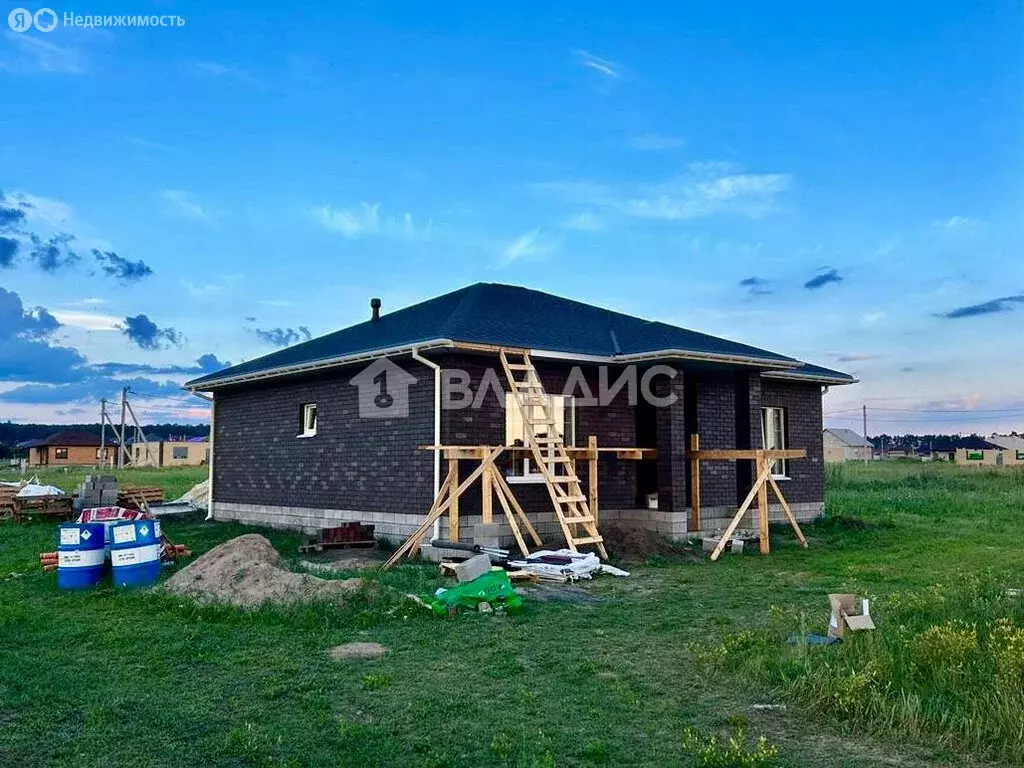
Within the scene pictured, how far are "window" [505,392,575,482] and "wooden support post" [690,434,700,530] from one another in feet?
7.77

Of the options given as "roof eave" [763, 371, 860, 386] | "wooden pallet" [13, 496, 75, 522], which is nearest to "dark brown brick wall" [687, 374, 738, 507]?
"roof eave" [763, 371, 860, 386]

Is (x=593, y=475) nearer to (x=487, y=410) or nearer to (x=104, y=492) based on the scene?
(x=487, y=410)

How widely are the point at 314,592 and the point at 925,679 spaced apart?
5986 mm

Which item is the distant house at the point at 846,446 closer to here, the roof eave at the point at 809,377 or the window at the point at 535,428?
the roof eave at the point at 809,377

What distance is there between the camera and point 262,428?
18.2 meters

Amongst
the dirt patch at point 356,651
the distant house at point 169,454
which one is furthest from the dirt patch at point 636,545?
the distant house at point 169,454

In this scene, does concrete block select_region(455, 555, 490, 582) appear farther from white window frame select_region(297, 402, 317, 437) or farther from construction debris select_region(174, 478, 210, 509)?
construction debris select_region(174, 478, 210, 509)

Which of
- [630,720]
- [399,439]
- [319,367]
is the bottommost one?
[630,720]

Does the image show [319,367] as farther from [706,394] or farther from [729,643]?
[729,643]

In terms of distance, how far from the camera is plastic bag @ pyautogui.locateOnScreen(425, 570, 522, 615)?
347 inches

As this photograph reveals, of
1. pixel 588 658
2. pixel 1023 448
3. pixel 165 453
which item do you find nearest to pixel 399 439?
pixel 588 658

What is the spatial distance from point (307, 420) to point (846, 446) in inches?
3185

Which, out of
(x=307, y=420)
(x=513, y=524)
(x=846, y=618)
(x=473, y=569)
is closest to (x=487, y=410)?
(x=513, y=524)

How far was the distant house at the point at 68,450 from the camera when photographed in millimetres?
68375
